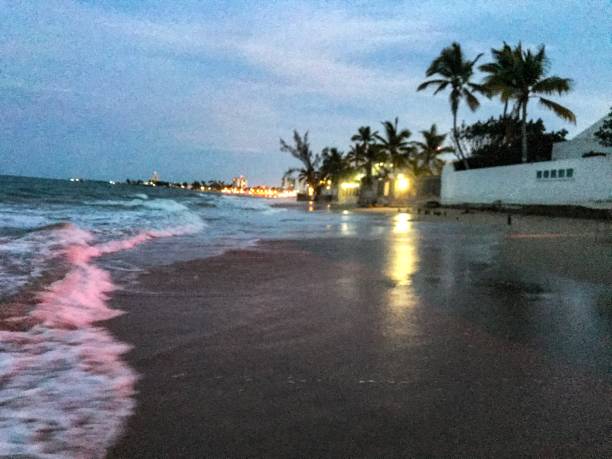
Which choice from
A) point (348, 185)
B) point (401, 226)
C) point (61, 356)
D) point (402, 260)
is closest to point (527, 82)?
point (401, 226)

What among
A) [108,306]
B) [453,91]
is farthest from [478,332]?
[453,91]

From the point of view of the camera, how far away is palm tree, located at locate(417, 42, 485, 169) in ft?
109

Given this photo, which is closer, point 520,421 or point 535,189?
point 520,421

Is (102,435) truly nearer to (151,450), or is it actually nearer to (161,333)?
(151,450)

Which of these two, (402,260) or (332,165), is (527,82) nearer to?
(402,260)

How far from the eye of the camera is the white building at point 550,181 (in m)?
19.8

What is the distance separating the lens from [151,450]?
93.2 inches

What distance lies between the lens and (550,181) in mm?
22547

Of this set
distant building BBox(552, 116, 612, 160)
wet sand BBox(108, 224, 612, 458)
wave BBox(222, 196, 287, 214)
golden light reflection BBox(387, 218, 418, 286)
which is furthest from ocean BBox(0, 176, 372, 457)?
wave BBox(222, 196, 287, 214)

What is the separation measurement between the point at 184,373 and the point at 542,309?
3.81m

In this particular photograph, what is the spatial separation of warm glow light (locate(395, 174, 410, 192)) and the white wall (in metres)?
10.1

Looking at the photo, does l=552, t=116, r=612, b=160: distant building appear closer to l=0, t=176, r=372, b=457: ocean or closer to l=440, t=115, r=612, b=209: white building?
l=440, t=115, r=612, b=209: white building

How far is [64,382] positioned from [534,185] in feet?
79.8

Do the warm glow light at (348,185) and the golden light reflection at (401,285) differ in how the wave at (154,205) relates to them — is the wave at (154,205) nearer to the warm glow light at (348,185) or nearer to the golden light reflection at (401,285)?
the golden light reflection at (401,285)
